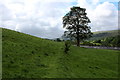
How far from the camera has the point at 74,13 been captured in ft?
169

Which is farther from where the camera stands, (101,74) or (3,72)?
(101,74)

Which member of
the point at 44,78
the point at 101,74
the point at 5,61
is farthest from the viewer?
the point at 101,74

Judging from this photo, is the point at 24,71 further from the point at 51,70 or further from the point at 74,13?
the point at 74,13

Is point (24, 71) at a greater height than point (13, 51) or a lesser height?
lesser

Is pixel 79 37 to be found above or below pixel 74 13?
below

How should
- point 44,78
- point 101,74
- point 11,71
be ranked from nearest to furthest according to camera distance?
point 44,78 → point 11,71 → point 101,74

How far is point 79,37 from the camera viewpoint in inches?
2031

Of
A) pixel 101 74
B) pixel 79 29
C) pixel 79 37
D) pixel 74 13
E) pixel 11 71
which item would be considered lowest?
pixel 101 74

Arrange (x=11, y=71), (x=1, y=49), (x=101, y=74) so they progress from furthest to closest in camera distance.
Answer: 1. (x=1, y=49)
2. (x=101, y=74)
3. (x=11, y=71)

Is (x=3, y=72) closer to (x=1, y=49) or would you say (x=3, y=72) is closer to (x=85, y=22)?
(x=1, y=49)

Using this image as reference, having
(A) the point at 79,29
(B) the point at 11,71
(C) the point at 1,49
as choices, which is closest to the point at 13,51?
(C) the point at 1,49

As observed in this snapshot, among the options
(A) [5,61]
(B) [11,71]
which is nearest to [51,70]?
(B) [11,71]

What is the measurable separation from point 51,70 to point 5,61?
6.73 meters

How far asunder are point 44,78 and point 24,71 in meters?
3.13
